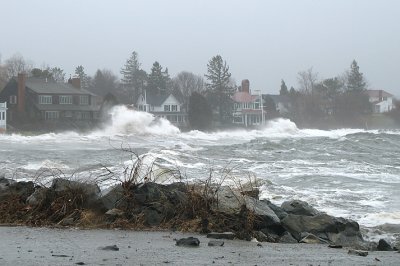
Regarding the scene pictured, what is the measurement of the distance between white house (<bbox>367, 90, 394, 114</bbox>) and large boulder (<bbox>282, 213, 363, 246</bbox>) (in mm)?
132139

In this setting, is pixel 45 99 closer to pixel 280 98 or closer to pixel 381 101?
pixel 280 98

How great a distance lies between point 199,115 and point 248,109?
82.5ft

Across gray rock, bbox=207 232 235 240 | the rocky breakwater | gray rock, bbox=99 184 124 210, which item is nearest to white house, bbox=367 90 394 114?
the rocky breakwater

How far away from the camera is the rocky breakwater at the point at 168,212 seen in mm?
10016

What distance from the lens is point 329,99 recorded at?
129 meters

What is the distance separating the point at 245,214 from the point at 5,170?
55.3 feet

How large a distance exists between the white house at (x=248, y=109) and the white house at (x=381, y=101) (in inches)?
1224

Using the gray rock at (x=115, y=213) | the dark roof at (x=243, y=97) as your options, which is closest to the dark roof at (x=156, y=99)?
the dark roof at (x=243, y=97)

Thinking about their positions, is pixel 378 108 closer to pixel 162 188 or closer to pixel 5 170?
pixel 5 170

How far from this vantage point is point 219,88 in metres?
120

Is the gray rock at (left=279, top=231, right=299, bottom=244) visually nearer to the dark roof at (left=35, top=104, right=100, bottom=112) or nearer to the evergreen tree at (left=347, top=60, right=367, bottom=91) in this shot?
the dark roof at (left=35, top=104, right=100, bottom=112)

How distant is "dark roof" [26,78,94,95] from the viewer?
82.1 metres

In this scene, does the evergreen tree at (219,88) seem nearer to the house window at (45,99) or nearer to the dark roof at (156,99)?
the dark roof at (156,99)

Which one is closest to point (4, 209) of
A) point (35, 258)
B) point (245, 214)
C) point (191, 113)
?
point (35, 258)
